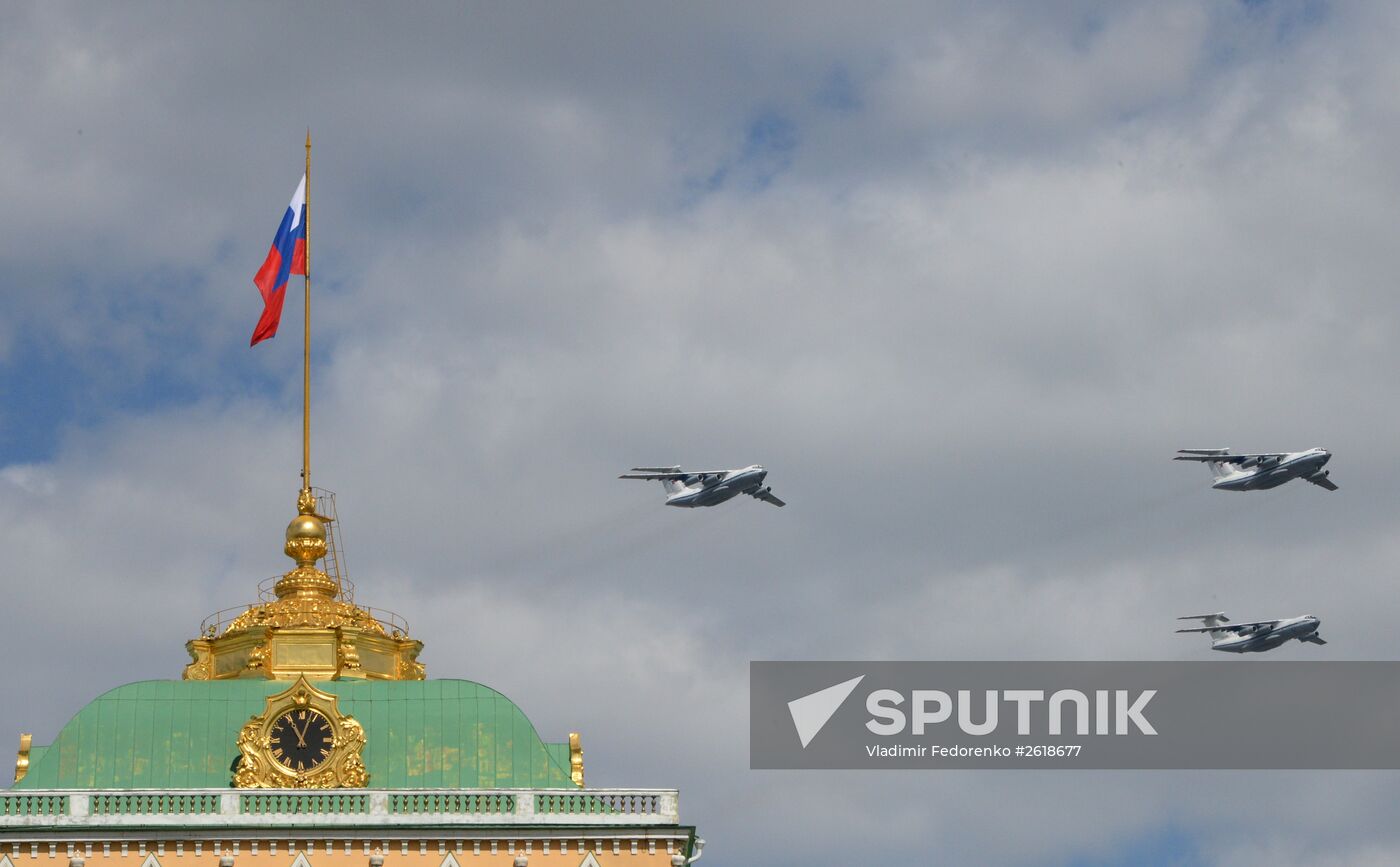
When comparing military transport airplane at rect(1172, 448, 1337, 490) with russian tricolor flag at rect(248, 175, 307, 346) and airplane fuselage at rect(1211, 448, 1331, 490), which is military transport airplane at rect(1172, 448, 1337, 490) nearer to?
airplane fuselage at rect(1211, 448, 1331, 490)

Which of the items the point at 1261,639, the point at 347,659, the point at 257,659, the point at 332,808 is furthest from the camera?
the point at 1261,639

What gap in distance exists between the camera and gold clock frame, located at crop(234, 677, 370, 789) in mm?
118375

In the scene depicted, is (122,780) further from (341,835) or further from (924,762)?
(924,762)

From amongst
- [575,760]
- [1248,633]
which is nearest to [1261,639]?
[1248,633]

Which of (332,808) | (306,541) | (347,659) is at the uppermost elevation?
(306,541)

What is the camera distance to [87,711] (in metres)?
121

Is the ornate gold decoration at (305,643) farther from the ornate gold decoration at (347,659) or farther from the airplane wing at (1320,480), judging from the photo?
the airplane wing at (1320,480)

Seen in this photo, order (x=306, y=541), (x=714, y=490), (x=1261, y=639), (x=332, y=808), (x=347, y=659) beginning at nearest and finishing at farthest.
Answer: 1. (x=332, y=808)
2. (x=347, y=659)
3. (x=306, y=541)
4. (x=714, y=490)
5. (x=1261, y=639)

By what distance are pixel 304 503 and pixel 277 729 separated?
608 inches

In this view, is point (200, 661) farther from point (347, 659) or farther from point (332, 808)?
point (332, 808)

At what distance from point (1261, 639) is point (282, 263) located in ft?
162

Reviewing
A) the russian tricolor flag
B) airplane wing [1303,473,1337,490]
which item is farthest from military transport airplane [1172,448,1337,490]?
the russian tricolor flag

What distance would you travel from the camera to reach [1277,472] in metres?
148

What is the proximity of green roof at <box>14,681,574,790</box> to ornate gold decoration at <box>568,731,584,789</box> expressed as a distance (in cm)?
29
